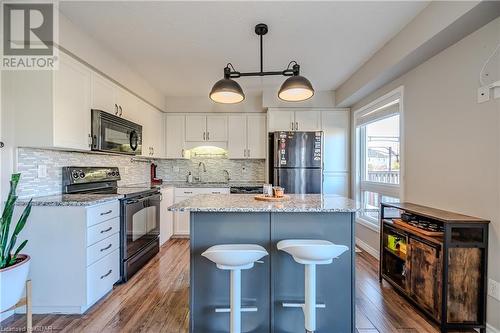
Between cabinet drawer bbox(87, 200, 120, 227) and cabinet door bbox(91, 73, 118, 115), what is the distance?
108 centimetres

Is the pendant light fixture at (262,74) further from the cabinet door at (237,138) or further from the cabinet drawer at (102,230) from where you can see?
the cabinet door at (237,138)

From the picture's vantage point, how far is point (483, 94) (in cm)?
189

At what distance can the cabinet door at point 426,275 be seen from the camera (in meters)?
1.94

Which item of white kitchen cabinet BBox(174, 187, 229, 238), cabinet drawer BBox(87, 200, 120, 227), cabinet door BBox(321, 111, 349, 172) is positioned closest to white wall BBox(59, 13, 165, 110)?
cabinet drawer BBox(87, 200, 120, 227)

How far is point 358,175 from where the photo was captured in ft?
13.5

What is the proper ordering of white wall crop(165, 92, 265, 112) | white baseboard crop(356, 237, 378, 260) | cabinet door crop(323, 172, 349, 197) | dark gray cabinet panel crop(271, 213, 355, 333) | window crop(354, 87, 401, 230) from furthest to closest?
white wall crop(165, 92, 265, 112), cabinet door crop(323, 172, 349, 197), white baseboard crop(356, 237, 378, 260), window crop(354, 87, 401, 230), dark gray cabinet panel crop(271, 213, 355, 333)

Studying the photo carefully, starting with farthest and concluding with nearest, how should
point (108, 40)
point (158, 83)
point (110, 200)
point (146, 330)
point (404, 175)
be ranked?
point (158, 83) → point (404, 175) → point (108, 40) → point (110, 200) → point (146, 330)

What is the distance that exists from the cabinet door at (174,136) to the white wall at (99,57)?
2.63 feet

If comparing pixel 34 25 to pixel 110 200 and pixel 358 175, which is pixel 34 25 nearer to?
pixel 110 200

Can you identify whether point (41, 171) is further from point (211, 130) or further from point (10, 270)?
point (211, 130)

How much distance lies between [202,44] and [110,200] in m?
1.86

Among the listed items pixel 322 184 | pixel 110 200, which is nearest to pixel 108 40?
pixel 110 200

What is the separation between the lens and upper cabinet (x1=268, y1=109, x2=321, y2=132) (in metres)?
4.38

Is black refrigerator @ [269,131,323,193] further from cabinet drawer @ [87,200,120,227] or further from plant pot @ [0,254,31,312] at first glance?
plant pot @ [0,254,31,312]
